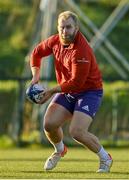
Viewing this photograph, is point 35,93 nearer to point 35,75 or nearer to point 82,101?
point 35,75

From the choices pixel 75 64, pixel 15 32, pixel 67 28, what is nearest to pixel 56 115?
pixel 75 64

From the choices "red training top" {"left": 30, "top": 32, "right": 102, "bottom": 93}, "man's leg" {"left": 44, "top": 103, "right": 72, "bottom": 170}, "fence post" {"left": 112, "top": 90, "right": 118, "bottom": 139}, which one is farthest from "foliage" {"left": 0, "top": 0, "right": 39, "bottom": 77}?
"red training top" {"left": 30, "top": 32, "right": 102, "bottom": 93}

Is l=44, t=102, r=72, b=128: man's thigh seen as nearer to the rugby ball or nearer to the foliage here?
the rugby ball

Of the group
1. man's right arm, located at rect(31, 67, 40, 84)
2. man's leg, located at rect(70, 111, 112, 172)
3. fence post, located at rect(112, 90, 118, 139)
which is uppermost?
man's right arm, located at rect(31, 67, 40, 84)

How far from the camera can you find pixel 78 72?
10.2m

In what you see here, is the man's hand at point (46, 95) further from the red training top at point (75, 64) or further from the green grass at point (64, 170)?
the green grass at point (64, 170)

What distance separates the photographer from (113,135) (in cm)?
2000

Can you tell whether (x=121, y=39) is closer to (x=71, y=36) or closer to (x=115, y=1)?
(x=115, y=1)

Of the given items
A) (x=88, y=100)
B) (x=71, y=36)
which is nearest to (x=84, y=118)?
(x=88, y=100)

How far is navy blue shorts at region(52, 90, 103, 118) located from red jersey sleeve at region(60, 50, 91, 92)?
1.07ft

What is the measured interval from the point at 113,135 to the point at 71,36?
1005 centimetres

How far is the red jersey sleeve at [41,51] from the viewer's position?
35.3ft

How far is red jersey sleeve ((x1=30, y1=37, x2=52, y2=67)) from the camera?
10.8m

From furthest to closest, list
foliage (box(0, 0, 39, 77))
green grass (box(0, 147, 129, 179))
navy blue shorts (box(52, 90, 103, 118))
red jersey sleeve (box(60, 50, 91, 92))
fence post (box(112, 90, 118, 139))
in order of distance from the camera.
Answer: foliage (box(0, 0, 39, 77))
fence post (box(112, 90, 118, 139))
navy blue shorts (box(52, 90, 103, 118))
red jersey sleeve (box(60, 50, 91, 92))
green grass (box(0, 147, 129, 179))
